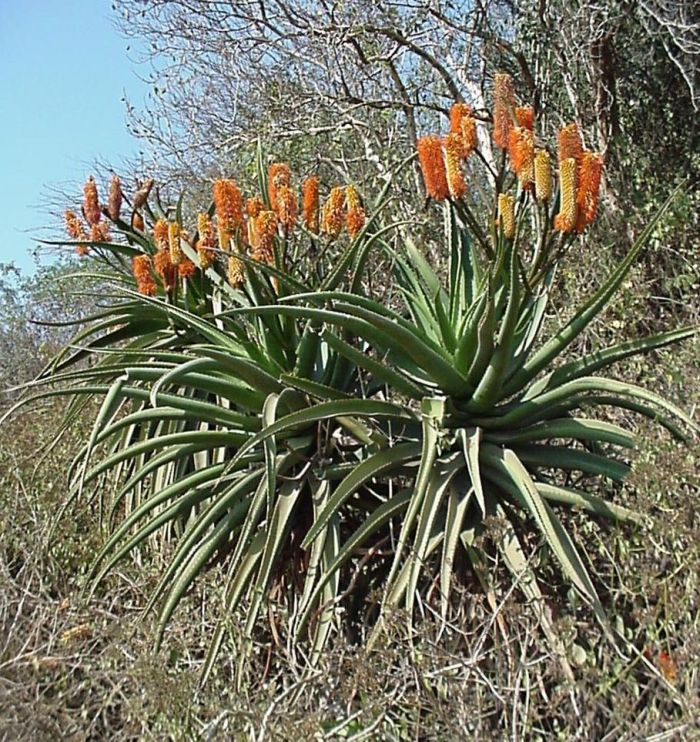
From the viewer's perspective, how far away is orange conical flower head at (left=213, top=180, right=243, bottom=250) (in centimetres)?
356

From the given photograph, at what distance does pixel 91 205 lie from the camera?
14.2 ft

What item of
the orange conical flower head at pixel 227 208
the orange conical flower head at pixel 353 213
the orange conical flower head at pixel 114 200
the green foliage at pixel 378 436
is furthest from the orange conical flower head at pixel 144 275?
the orange conical flower head at pixel 353 213

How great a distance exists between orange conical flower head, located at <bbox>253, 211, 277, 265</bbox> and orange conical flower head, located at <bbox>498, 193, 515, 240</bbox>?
0.93 m

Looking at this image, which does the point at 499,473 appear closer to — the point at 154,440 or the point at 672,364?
the point at 672,364

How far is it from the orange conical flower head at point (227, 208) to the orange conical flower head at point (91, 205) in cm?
95

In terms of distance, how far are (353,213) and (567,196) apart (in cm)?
95

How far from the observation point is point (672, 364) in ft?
11.9

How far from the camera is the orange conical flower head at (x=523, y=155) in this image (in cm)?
287

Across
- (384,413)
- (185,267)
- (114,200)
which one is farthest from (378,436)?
(114,200)

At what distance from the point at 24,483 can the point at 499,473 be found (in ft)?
9.93

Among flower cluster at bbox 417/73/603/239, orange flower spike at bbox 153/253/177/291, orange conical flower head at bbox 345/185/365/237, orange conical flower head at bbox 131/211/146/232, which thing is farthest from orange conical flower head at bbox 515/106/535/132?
orange conical flower head at bbox 131/211/146/232

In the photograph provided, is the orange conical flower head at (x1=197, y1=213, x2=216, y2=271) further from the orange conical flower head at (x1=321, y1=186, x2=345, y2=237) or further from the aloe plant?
the orange conical flower head at (x1=321, y1=186, x2=345, y2=237)

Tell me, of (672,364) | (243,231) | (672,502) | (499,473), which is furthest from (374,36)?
(672,502)

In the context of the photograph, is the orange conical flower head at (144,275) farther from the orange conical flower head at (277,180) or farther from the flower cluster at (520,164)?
the flower cluster at (520,164)
